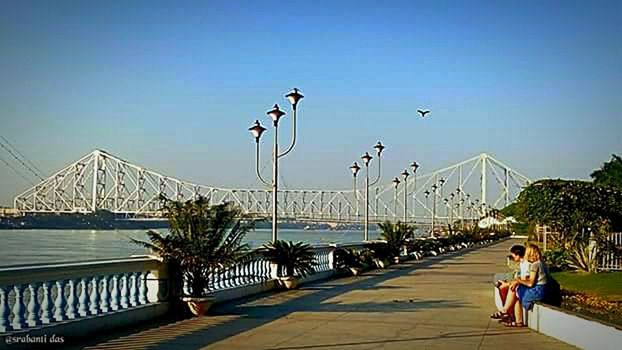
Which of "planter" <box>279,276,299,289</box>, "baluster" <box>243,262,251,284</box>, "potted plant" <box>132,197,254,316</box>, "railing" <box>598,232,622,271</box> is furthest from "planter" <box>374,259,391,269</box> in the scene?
"potted plant" <box>132,197,254,316</box>

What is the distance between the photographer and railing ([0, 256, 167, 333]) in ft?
34.0

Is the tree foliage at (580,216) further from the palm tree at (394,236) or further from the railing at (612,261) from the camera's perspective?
the palm tree at (394,236)

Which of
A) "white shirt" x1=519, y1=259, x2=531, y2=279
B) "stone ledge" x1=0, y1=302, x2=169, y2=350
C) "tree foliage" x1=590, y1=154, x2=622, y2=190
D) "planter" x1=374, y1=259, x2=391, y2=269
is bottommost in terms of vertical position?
"stone ledge" x1=0, y1=302, x2=169, y2=350

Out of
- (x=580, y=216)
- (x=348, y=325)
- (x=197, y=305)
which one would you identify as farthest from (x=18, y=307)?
(x=580, y=216)

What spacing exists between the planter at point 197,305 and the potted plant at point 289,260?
608 cm

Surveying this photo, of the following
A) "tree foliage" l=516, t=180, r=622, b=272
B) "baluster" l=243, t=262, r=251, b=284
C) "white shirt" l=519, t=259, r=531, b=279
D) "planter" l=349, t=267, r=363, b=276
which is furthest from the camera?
"tree foliage" l=516, t=180, r=622, b=272

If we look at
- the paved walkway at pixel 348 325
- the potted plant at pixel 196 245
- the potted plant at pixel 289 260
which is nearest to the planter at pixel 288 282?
the potted plant at pixel 289 260

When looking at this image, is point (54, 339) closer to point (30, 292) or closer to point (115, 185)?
point (30, 292)

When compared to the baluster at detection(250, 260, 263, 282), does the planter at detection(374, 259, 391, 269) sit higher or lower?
lower

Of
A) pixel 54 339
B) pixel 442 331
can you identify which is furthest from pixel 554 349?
pixel 54 339

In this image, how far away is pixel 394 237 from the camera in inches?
1427

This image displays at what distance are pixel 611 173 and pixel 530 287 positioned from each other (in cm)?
4824

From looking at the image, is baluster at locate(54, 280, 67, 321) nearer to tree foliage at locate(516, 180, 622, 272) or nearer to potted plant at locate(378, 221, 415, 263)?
tree foliage at locate(516, 180, 622, 272)

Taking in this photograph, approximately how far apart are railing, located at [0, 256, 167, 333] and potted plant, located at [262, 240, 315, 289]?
6736mm
